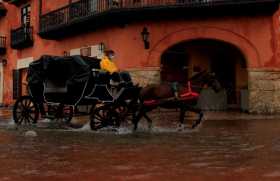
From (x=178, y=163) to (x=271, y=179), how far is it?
4.47ft

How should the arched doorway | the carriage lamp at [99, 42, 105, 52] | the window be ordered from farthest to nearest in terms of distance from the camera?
the window
the arched doorway
the carriage lamp at [99, 42, 105, 52]

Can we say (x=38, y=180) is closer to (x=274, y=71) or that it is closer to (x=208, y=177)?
(x=208, y=177)

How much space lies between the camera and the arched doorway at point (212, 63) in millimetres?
21062

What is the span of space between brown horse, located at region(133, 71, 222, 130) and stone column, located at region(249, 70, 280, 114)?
26.7ft

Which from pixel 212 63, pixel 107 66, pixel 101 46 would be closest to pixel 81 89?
pixel 107 66

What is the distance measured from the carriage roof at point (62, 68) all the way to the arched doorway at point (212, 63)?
382 inches

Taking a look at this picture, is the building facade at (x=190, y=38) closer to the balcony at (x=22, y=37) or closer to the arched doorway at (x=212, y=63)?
the arched doorway at (x=212, y=63)

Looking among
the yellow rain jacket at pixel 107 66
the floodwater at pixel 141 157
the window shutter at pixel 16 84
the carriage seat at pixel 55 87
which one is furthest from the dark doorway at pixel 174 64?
the floodwater at pixel 141 157

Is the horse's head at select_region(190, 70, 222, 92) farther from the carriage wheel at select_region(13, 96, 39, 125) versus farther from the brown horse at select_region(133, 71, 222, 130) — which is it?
the carriage wheel at select_region(13, 96, 39, 125)

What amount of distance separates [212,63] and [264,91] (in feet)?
13.9

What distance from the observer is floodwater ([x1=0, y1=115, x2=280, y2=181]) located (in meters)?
4.95

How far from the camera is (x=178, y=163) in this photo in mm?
5738

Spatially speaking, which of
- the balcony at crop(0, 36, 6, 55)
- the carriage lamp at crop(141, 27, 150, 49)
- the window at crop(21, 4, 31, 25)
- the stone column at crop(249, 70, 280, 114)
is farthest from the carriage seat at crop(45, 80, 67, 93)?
the balcony at crop(0, 36, 6, 55)

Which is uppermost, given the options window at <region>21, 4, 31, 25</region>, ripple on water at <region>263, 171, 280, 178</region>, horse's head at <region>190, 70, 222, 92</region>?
window at <region>21, 4, 31, 25</region>
